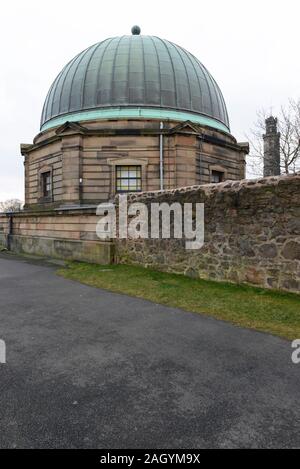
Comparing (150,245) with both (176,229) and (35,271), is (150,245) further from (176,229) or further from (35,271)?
(35,271)

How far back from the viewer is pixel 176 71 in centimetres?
2177

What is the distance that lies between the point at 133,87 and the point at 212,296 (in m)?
18.4

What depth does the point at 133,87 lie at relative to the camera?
2058 centimetres

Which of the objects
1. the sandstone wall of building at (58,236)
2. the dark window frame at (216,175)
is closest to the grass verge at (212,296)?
the sandstone wall of building at (58,236)

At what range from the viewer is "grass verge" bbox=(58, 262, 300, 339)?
545 centimetres

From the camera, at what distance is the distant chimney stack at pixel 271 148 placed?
25531mm

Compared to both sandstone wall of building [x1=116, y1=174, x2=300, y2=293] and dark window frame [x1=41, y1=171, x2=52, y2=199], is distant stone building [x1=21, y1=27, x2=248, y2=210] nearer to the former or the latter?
dark window frame [x1=41, y1=171, x2=52, y2=199]

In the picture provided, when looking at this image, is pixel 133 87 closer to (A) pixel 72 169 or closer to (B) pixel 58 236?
(A) pixel 72 169

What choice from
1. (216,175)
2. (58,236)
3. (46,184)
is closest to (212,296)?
(58,236)

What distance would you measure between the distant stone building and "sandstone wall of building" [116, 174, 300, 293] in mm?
9872

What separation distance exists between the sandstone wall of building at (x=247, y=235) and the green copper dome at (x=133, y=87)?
13.2m

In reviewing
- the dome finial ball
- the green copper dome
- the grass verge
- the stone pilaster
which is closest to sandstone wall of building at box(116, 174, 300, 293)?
the grass verge

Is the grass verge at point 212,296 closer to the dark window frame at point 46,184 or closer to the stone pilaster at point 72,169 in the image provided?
the stone pilaster at point 72,169
